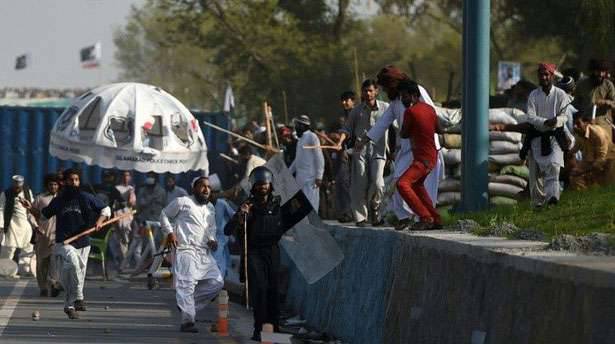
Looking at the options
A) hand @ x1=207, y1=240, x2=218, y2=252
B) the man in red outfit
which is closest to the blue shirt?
hand @ x1=207, y1=240, x2=218, y2=252

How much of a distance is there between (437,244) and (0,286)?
1356cm

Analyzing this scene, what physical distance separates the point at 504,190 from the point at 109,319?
4.71 metres

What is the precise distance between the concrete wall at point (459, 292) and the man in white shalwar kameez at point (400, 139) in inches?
19.5

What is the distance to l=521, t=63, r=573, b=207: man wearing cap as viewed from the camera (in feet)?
55.4

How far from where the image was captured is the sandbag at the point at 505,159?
21.3 m

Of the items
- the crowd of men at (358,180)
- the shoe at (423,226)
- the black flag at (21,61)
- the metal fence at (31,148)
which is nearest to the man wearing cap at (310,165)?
the crowd of men at (358,180)

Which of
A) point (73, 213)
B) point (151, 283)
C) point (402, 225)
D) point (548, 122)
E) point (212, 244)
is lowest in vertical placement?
point (151, 283)

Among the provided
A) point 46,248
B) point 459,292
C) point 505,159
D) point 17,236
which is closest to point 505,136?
point 505,159

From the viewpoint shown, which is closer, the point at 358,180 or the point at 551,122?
the point at 551,122

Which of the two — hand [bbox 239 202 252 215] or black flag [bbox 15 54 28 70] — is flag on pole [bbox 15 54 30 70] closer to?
black flag [bbox 15 54 28 70]

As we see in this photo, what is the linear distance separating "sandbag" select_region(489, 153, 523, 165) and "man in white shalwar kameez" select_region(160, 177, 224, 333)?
4.49m

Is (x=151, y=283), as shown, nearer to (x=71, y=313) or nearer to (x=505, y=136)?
(x=505, y=136)

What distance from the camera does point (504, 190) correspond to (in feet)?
68.2

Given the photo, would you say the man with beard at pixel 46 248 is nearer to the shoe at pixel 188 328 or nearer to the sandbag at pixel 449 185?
the sandbag at pixel 449 185
